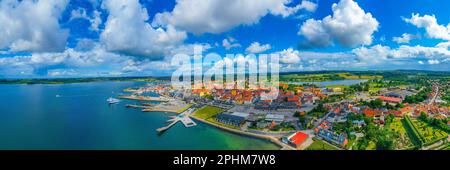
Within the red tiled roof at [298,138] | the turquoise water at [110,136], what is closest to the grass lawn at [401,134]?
the red tiled roof at [298,138]

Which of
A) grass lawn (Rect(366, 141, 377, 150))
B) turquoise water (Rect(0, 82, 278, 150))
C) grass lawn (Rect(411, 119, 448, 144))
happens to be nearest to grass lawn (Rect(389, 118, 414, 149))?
grass lawn (Rect(411, 119, 448, 144))

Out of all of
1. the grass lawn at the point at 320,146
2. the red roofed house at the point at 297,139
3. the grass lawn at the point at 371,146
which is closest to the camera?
the grass lawn at the point at 371,146

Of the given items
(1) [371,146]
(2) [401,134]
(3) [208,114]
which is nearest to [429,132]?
(2) [401,134]

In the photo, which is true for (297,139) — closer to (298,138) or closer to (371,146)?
(298,138)

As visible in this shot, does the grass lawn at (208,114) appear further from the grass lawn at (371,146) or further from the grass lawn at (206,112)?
the grass lawn at (371,146)
